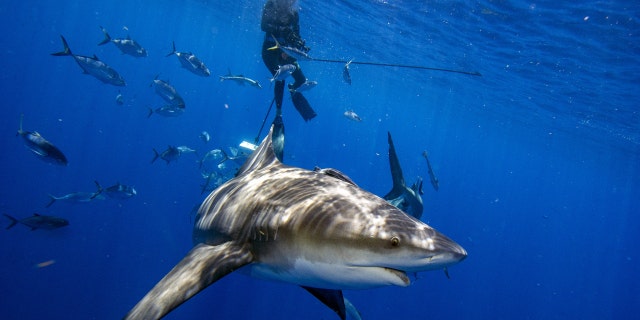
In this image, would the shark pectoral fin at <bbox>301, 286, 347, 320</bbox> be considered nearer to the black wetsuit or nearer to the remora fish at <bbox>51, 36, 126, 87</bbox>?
the black wetsuit

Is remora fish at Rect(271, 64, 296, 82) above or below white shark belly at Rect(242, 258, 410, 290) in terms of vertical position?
above

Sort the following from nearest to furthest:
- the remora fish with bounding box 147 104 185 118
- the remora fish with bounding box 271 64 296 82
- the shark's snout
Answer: the shark's snout < the remora fish with bounding box 271 64 296 82 < the remora fish with bounding box 147 104 185 118

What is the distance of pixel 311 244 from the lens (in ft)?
7.04

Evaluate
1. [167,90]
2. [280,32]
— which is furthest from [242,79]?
[167,90]

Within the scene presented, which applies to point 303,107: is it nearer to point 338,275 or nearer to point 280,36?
point 280,36

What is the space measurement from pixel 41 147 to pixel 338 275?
6.96 meters

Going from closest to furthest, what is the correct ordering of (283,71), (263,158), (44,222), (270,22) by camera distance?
1. (263,158)
2. (44,222)
3. (283,71)
4. (270,22)

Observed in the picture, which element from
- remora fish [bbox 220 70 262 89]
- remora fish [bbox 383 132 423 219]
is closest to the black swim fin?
remora fish [bbox 220 70 262 89]

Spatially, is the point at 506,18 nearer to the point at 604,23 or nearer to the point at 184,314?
the point at 604,23

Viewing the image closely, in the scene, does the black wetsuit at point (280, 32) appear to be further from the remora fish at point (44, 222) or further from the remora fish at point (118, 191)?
the remora fish at point (44, 222)

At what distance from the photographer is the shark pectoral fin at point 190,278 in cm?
206

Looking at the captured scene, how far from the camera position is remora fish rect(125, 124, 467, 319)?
1888 mm

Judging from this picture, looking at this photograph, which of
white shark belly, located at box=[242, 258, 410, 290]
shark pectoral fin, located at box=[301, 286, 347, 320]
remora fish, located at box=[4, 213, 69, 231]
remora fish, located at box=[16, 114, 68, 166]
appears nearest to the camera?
white shark belly, located at box=[242, 258, 410, 290]

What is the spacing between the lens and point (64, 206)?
2012 centimetres
